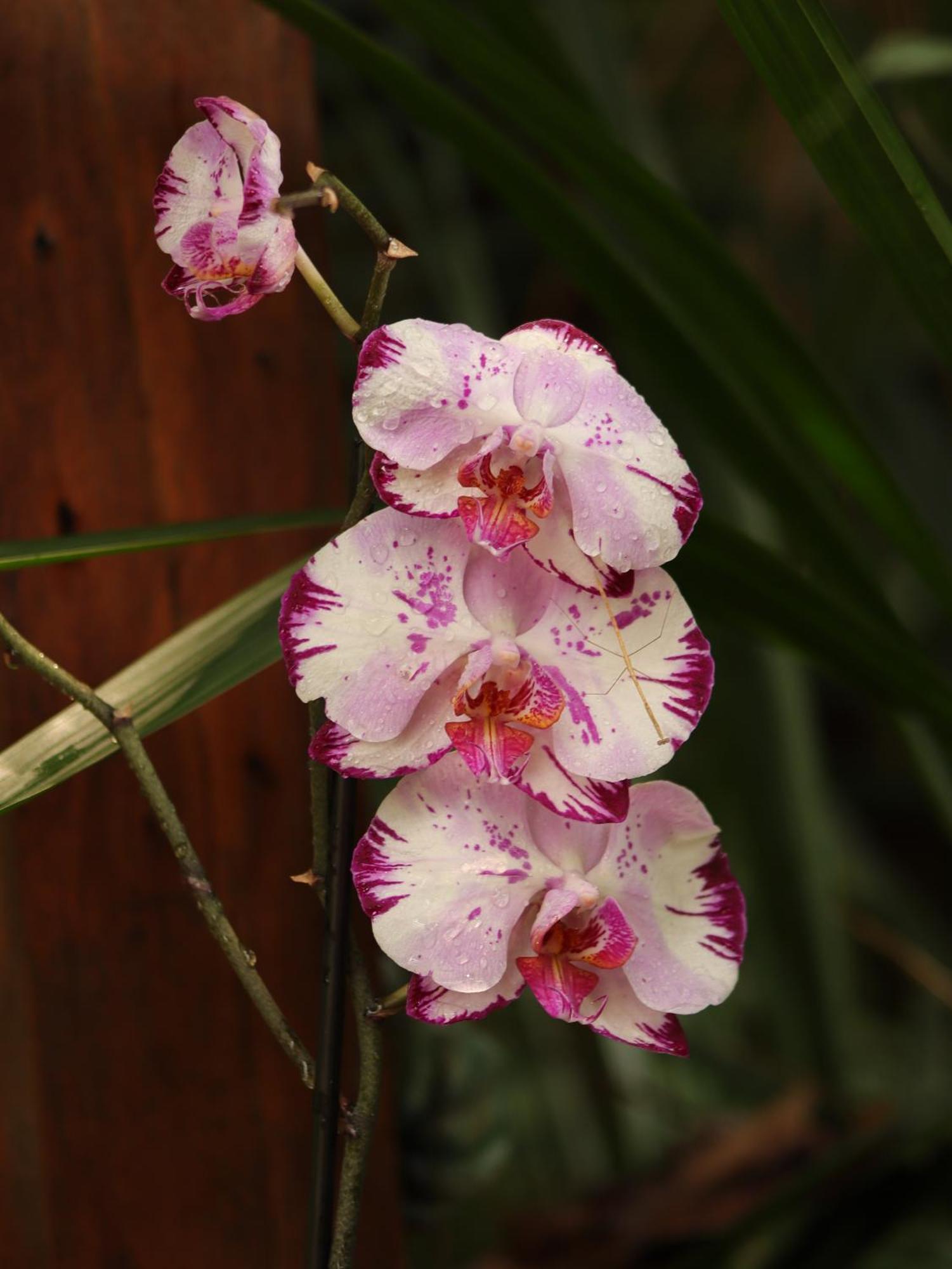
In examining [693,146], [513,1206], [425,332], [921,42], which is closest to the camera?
[425,332]

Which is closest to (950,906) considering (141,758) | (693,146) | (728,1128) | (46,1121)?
(728,1128)

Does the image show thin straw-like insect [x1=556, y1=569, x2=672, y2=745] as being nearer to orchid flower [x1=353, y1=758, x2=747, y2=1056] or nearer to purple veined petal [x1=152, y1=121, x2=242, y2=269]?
orchid flower [x1=353, y1=758, x2=747, y2=1056]

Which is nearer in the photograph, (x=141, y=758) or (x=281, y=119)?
(x=141, y=758)

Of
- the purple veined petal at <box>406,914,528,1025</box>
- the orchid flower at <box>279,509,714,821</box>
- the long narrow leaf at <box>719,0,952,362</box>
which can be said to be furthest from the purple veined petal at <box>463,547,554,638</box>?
the long narrow leaf at <box>719,0,952,362</box>

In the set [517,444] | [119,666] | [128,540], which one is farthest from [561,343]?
[119,666]

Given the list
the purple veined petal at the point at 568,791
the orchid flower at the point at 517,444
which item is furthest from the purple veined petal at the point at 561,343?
the purple veined petal at the point at 568,791

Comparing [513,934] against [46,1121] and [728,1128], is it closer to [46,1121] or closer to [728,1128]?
[46,1121]

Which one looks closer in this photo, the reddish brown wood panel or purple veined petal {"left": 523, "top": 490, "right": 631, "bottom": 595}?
purple veined petal {"left": 523, "top": 490, "right": 631, "bottom": 595}

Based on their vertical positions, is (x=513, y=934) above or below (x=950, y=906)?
above
